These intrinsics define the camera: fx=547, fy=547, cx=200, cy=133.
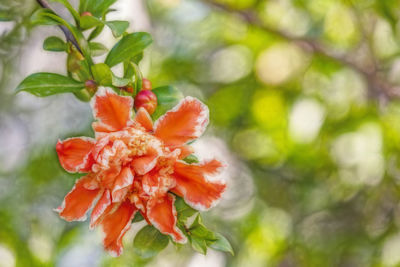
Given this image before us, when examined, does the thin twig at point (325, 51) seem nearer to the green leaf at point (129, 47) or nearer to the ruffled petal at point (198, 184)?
the green leaf at point (129, 47)

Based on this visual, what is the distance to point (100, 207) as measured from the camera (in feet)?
1.80

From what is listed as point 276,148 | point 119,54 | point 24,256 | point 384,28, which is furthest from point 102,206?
point 384,28

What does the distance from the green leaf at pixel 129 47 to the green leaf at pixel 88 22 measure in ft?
0.13

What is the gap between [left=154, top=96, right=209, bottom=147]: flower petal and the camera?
1.94 feet

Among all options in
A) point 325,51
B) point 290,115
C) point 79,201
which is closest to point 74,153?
point 79,201

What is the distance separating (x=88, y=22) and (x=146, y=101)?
120mm

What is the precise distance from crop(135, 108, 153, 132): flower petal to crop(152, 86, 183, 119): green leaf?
0.18 feet

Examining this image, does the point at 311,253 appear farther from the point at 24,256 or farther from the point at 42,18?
the point at 42,18

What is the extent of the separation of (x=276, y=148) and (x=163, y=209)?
951 mm

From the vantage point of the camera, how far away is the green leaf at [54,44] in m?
0.64

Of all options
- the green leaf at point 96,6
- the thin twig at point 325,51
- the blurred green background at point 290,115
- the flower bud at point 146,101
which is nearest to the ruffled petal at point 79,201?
the flower bud at point 146,101

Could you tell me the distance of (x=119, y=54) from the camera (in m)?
0.65

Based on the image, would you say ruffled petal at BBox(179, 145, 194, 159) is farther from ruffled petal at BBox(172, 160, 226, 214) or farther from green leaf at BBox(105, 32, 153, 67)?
green leaf at BBox(105, 32, 153, 67)

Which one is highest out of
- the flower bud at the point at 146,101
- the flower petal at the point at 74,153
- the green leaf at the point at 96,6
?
the green leaf at the point at 96,6
